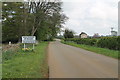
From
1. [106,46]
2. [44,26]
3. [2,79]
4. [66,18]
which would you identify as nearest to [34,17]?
[44,26]

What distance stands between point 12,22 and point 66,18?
1810 centimetres

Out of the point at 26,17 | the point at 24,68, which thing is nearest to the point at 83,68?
the point at 24,68

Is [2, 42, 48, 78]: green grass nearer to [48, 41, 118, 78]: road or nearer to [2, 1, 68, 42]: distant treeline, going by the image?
[48, 41, 118, 78]: road

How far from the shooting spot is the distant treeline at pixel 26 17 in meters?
40.2

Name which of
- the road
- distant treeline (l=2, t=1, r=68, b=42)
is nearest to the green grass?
the road

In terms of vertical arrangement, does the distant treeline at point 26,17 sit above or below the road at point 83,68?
above

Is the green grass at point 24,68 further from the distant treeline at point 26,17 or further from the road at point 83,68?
the distant treeline at point 26,17

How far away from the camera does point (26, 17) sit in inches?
1556

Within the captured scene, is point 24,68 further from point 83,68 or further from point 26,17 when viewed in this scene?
point 26,17

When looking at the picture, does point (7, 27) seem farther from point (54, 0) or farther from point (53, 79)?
point (53, 79)

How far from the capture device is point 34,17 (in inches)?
1738

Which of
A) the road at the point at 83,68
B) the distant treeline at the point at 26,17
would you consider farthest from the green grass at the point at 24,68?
the distant treeline at the point at 26,17

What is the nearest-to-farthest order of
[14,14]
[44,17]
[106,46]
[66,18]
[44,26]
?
1. [106,46]
2. [14,14]
3. [44,17]
4. [44,26]
5. [66,18]

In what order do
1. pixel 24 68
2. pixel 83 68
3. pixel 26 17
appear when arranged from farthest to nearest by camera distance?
1. pixel 26 17
2. pixel 83 68
3. pixel 24 68
